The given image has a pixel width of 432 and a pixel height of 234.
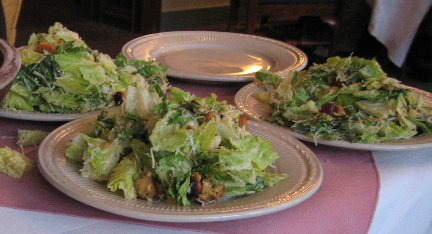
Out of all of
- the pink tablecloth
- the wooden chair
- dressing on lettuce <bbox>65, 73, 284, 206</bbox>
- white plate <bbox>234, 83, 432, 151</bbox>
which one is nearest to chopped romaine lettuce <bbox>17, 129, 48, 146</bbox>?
the pink tablecloth

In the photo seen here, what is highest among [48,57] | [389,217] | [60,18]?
[48,57]

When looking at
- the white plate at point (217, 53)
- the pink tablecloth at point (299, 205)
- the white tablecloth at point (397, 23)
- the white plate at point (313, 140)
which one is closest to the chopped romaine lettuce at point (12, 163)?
the pink tablecloth at point (299, 205)

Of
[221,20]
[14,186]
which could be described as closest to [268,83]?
[14,186]

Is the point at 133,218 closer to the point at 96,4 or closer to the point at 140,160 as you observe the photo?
the point at 140,160

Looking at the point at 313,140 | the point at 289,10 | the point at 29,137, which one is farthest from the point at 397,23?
the point at 29,137

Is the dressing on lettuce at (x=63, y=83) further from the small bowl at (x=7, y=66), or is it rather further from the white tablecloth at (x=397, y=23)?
the white tablecloth at (x=397, y=23)
